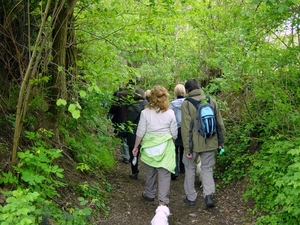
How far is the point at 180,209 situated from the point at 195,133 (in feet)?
4.30

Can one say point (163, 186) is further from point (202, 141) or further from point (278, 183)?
point (278, 183)

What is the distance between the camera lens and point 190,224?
16.7 feet

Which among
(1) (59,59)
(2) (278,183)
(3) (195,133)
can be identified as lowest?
(2) (278,183)

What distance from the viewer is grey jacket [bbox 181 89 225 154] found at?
5473 millimetres

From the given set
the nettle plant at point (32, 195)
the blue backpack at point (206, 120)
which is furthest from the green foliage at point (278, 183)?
the nettle plant at point (32, 195)

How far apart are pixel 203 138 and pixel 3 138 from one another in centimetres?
300

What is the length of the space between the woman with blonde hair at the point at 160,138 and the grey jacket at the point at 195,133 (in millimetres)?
217

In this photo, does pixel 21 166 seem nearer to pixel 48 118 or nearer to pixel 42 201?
pixel 42 201

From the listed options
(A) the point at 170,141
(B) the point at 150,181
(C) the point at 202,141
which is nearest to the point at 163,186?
(B) the point at 150,181

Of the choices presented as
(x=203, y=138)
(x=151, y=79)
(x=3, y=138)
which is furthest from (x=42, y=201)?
(x=151, y=79)

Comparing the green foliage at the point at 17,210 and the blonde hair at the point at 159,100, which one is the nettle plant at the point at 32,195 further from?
the blonde hair at the point at 159,100

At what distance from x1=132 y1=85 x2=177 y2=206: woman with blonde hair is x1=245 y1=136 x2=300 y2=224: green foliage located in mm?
1316

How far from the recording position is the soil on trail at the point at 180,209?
5.08m

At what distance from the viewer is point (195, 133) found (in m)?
5.53
